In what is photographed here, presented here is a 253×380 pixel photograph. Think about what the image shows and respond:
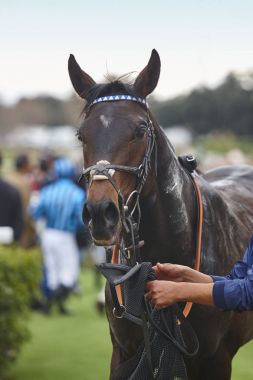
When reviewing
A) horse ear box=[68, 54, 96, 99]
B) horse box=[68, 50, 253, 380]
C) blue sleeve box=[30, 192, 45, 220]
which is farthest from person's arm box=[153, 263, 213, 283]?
blue sleeve box=[30, 192, 45, 220]

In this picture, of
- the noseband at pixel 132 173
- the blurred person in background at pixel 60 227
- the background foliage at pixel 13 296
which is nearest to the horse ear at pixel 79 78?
the noseband at pixel 132 173

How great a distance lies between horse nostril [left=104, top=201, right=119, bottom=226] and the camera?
2.87 m

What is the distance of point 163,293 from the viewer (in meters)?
2.92

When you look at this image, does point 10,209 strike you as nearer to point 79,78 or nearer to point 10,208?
point 10,208

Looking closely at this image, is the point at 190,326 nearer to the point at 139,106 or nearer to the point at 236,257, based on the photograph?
the point at 236,257

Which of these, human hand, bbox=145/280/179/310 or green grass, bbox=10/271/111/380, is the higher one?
human hand, bbox=145/280/179/310

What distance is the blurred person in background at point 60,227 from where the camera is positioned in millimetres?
9188

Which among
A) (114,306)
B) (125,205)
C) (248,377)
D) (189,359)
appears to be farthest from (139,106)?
(248,377)

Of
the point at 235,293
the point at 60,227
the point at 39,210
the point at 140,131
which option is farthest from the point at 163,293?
the point at 60,227

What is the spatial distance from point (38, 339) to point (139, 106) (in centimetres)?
508

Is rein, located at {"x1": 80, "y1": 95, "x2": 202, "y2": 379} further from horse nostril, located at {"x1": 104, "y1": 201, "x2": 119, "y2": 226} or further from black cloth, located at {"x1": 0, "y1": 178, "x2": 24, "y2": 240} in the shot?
black cloth, located at {"x1": 0, "y1": 178, "x2": 24, "y2": 240}

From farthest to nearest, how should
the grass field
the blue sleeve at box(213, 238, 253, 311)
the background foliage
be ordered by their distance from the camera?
1. the grass field
2. the background foliage
3. the blue sleeve at box(213, 238, 253, 311)

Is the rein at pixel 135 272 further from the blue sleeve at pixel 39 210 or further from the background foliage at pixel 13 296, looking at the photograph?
the blue sleeve at pixel 39 210

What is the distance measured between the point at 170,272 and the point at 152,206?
1.51 feet
